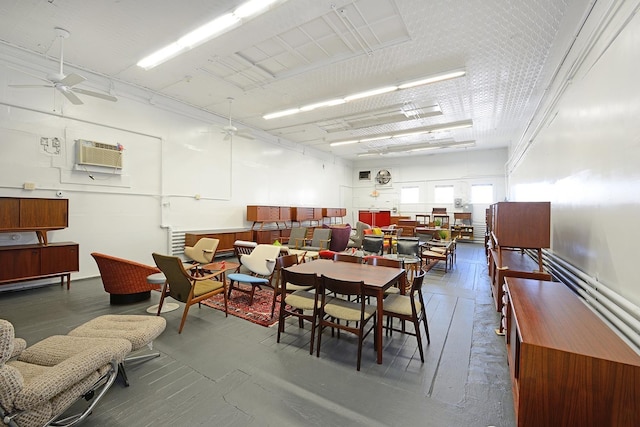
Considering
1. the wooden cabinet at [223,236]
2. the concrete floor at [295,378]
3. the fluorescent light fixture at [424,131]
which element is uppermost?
the fluorescent light fixture at [424,131]

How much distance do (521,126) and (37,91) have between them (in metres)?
11.2

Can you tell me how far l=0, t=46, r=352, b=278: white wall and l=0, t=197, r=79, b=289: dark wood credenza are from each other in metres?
0.44

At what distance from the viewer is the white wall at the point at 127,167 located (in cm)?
445

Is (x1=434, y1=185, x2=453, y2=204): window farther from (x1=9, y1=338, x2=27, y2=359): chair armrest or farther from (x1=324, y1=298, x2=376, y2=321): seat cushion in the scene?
(x1=9, y1=338, x2=27, y2=359): chair armrest

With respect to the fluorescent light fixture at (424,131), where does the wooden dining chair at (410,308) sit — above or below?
below

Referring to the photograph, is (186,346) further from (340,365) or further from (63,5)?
(63,5)

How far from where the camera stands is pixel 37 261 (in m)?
4.29

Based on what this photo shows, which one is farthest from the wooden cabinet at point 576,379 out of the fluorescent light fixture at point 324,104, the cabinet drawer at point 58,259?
the cabinet drawer at point 58,259

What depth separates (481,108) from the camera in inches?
264

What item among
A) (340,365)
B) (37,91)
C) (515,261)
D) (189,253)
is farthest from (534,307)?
(37,91)

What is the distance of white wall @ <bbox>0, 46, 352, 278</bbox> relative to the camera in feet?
14.6

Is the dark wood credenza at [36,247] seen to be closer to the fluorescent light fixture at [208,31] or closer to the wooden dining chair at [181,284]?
the wooden dining chair at [181,284]

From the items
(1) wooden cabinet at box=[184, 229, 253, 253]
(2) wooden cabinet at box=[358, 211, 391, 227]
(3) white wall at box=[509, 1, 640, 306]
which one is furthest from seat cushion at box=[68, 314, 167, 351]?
(2) wooden cabinet at box=[358, 211, 391, 227]

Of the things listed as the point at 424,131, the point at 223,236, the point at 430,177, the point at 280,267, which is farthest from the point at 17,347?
the point at 430,177
